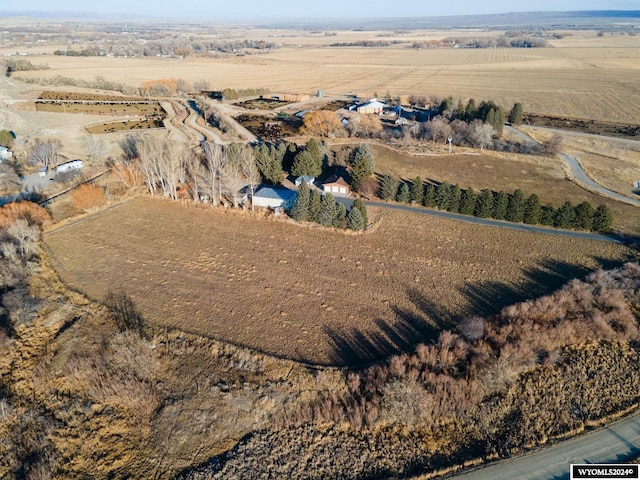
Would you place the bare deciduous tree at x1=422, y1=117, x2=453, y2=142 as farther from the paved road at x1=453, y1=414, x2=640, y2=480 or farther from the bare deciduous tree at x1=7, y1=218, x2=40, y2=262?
the bare deciduous tree at x1=7, y1=218, x2=40, y2=262

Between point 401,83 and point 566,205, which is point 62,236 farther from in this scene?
point 401,83

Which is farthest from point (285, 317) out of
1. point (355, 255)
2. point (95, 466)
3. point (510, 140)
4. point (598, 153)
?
point (598, 153)

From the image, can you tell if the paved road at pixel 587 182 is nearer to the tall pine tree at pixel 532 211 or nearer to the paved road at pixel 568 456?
the tall pine tree at pixel 532 211

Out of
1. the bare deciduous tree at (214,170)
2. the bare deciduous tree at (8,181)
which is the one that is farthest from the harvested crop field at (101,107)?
the bare deciduous tree at (214,170)

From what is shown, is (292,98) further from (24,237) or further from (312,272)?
(312,272)

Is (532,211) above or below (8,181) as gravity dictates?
above

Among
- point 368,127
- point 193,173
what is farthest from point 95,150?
point 368,127

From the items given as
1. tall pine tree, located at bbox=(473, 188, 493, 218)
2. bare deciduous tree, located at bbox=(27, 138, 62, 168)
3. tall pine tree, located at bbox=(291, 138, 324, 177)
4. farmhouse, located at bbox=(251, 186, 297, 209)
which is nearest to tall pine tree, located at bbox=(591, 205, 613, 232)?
tall pine tree, located at bbox=(473, 188, 493, 218)
